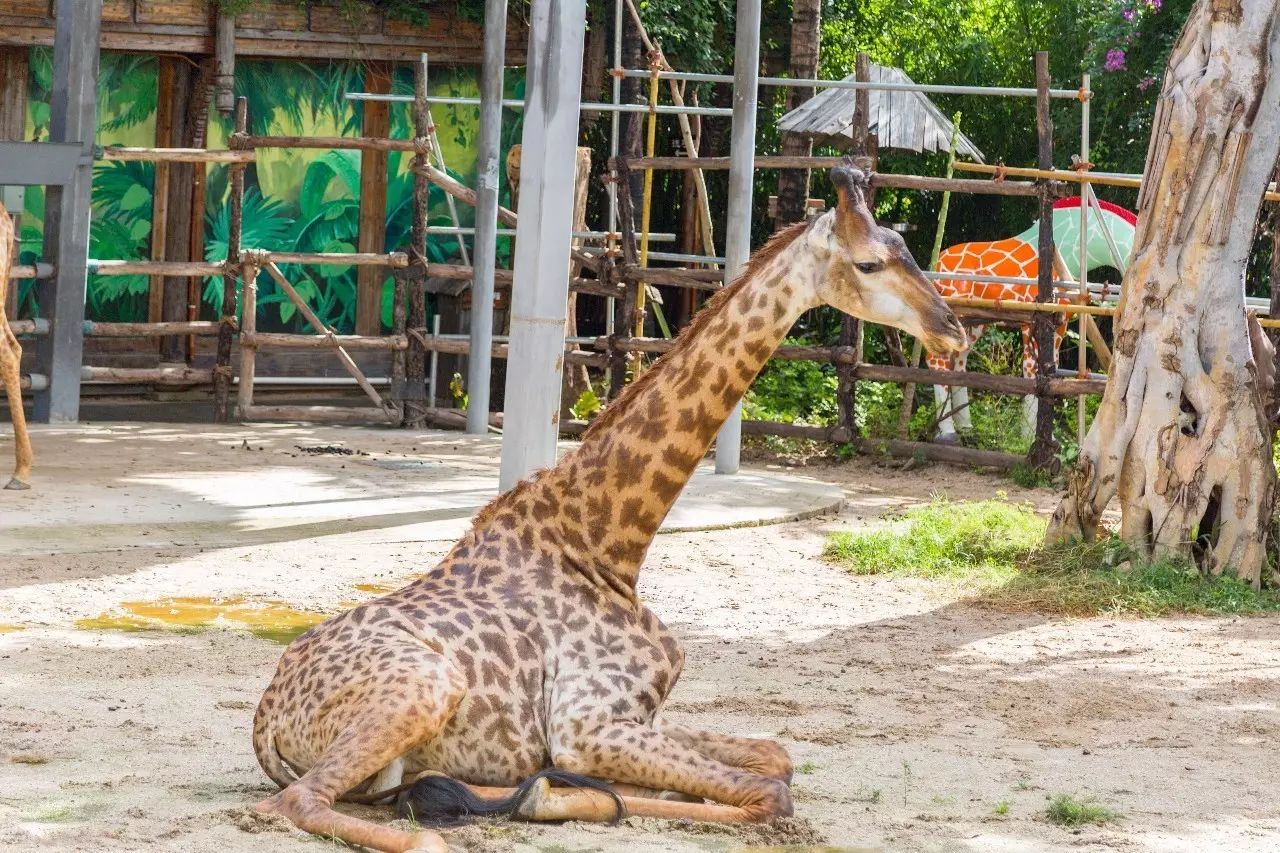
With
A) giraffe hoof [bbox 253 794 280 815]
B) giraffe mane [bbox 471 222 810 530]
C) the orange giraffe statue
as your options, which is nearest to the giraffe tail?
giraffe hoof [bbox 253 794 280 815]

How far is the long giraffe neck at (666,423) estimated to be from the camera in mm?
4590

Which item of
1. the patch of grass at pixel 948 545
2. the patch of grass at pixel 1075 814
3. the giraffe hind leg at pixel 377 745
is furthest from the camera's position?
the patch of grass at pixel 948 545

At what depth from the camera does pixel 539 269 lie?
8.72 metres

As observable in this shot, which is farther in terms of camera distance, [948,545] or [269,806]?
[948,545]

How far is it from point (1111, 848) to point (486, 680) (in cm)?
162

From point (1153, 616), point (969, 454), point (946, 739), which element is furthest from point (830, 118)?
point (946, 739)

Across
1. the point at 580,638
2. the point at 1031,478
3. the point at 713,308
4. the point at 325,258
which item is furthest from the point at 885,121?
the point at 580,638

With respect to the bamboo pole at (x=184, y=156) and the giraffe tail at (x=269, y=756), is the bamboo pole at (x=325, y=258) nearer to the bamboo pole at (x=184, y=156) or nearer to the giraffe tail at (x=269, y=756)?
the bamboo pole at (x=184, y=156)

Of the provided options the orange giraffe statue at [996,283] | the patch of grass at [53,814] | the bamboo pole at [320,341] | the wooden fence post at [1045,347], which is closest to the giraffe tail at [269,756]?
the patch of grass at [53,814]

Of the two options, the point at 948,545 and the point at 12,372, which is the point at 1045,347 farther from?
the point at 12,372

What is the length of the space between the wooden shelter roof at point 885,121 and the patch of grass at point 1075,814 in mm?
9341

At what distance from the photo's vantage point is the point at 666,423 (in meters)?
4.64

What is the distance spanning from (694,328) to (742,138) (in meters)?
6.50

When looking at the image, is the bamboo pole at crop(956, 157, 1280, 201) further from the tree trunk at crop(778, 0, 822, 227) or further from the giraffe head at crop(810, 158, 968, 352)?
the giraffe head at crop(810, 158, 968, 352)
